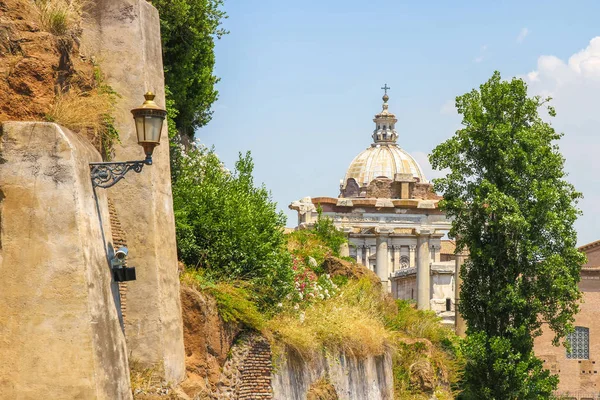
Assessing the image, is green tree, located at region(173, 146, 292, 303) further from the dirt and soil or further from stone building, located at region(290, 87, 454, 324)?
stone building, located at region(290, 87, 454, 324)

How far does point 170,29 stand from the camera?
20.2 meters

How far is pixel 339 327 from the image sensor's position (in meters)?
18.8

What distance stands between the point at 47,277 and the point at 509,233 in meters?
17.2

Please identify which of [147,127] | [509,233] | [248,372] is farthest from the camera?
[509,233]

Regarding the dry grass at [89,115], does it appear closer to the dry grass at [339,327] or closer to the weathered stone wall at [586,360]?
Answer: the dry grass at [339,327]

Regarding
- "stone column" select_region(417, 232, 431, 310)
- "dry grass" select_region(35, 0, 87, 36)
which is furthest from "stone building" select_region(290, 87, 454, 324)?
"dry grass" select_region(35, 0, 87, 36)

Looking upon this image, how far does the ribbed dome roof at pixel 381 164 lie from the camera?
→ 297 ft

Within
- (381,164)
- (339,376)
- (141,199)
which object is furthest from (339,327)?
(381,164)

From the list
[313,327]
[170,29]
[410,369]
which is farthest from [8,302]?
[410,369]

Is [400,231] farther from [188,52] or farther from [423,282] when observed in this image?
[188,52]

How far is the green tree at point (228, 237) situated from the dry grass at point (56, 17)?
5.07 m

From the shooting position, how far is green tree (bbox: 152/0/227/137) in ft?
67.1

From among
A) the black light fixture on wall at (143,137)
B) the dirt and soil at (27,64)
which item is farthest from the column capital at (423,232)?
the black light fixture on wall at (143,137)

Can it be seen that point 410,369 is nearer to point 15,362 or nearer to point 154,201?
point 154,201
